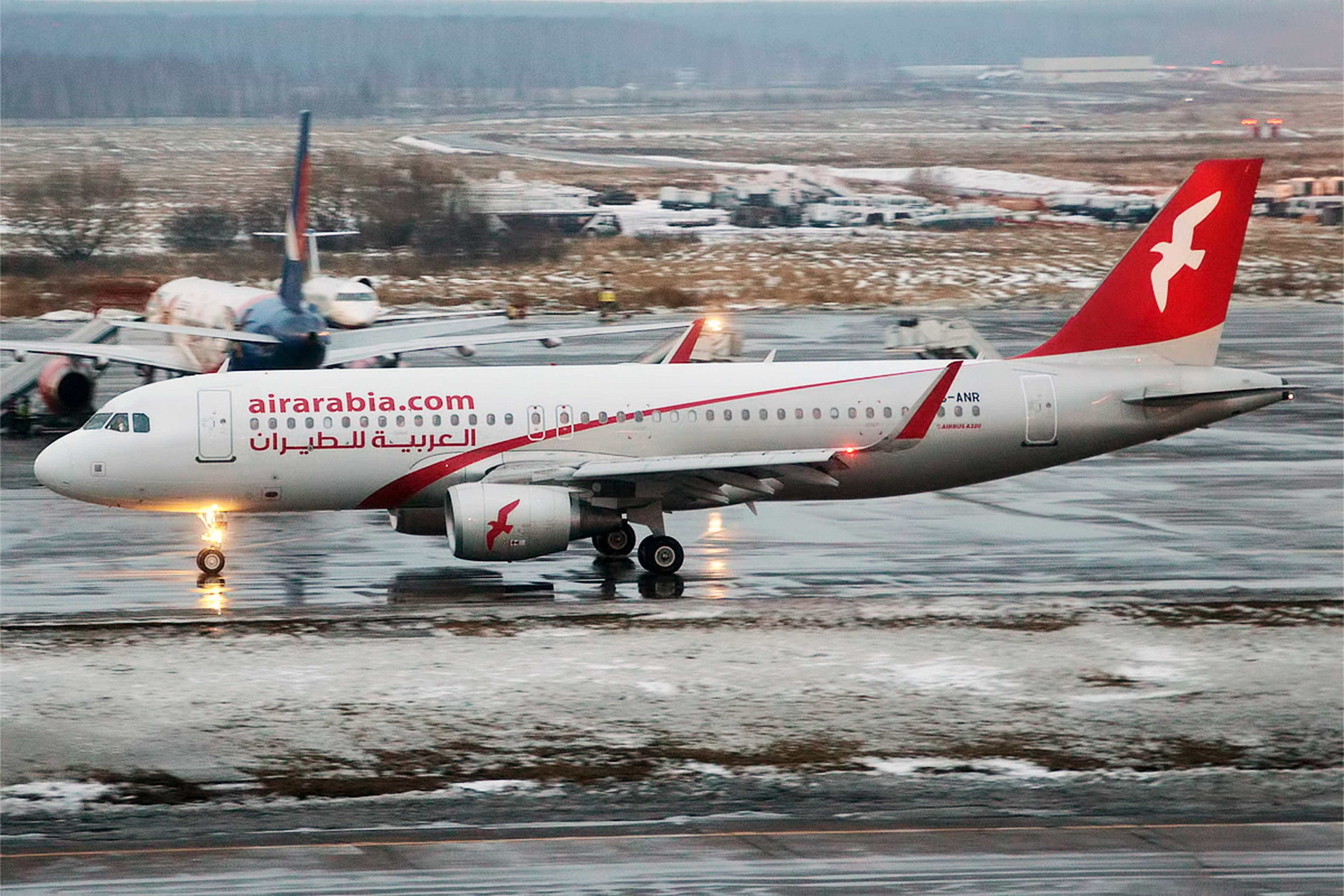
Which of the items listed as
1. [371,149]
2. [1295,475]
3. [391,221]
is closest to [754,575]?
[1295,475]

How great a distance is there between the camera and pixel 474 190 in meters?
123

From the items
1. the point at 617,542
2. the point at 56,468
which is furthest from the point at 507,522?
the point at 56,468

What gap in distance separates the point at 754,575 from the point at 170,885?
15099mm

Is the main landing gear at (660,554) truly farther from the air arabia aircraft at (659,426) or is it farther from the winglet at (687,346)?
the winglet at (687,346)

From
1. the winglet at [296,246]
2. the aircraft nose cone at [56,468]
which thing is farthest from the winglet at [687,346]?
the winglet at [296,246]

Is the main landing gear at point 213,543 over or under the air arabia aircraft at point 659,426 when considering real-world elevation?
under

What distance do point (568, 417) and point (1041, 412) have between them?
342 inches

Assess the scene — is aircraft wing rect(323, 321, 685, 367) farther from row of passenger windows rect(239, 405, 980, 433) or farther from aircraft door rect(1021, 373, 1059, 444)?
aircraft door rect(1021, 373, 1059, 444)

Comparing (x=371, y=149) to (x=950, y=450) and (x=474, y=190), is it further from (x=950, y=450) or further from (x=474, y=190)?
(x=950, y=450)

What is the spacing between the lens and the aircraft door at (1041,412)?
3155 cm

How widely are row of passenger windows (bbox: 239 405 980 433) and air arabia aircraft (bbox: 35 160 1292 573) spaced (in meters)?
0.03

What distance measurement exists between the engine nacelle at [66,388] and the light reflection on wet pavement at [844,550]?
18.2 feet

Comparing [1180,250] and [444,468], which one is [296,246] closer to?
[444,468]

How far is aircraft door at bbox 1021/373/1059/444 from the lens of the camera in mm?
31547
